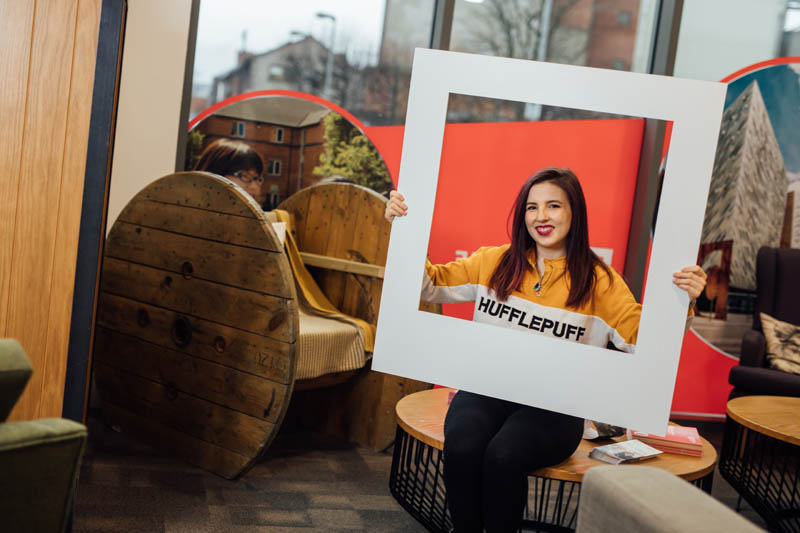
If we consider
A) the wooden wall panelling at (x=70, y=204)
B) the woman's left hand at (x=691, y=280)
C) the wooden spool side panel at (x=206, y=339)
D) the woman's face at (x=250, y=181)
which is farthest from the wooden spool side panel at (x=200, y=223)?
the woman's left hand at (x=691, y=280)

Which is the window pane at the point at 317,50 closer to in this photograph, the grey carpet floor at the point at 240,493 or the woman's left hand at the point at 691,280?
the grey carpet floor at the point at 240,493

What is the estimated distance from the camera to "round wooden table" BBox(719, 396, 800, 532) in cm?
247

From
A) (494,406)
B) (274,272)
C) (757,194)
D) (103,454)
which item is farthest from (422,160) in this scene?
(757,194)

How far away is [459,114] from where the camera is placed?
3.81 metres

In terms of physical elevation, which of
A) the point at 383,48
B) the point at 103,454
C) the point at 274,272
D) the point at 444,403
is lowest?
the point at 103,454

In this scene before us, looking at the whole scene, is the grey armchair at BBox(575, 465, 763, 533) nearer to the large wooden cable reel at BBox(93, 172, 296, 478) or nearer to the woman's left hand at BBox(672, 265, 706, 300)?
the woman's left hand at BBox(672, 265, 706, 300)

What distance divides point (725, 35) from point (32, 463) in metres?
4.07

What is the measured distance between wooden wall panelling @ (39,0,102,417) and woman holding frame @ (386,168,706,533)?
758 millimetres

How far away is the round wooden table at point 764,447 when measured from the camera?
2467mm

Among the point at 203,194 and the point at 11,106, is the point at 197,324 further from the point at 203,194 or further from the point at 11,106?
the point at 11,106

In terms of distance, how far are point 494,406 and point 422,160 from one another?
0.71 m

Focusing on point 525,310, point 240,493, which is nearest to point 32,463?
point 525,310

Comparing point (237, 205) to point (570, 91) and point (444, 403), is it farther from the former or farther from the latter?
point (570, 91)

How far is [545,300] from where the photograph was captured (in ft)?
6.21
